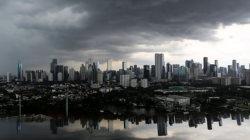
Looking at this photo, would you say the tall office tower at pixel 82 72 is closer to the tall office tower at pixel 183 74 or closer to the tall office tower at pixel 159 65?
the tall office tower at pixel 159 65

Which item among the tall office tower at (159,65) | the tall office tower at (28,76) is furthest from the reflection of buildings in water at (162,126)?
the tall office tower at (28,76)

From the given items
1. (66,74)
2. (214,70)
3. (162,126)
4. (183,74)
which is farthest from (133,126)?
(214,70)

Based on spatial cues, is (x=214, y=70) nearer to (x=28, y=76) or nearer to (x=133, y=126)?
(x=28, y=76)

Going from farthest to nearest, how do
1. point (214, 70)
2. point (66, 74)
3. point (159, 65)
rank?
point (66, 74), point (214, 70), point (159, 65)

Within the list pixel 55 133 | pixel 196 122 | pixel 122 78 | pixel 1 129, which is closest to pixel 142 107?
pixel 196 122

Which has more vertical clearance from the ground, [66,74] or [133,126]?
[66,74]

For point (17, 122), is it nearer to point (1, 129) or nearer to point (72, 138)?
point (1, 129)

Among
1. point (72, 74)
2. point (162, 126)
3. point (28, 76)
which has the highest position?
point (72, 74)
